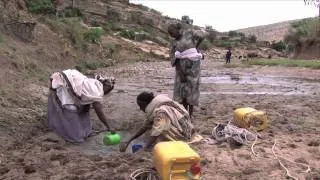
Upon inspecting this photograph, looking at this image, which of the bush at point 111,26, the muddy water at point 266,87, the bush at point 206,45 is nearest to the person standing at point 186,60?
the muddy water at point 266,87

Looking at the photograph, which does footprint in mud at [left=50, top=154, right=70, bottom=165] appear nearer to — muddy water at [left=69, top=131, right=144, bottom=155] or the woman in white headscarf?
muddy water at [left=69, top=131, right=144, bottom=155]

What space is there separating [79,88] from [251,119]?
8.19 feet

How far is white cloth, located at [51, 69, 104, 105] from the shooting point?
7773 mm

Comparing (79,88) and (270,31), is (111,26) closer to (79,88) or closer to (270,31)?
(79,88)

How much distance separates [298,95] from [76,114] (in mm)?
7169

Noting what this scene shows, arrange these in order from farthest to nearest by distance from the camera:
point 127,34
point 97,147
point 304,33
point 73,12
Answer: point 304,33 < point 127,34 < point 73,12 < point 97,147

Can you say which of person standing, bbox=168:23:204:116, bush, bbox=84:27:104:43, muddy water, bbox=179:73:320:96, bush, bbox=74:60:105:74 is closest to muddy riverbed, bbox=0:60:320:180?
person standing, bbox=168:23:204:116

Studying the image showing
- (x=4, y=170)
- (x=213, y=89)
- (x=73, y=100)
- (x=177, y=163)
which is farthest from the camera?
(x=213, y=89)

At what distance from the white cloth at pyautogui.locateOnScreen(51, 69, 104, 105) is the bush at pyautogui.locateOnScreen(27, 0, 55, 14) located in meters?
15.8

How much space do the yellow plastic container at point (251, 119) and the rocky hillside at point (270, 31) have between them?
72.3 meters

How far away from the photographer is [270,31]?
86.9 m

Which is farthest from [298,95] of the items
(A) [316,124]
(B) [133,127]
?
(B) [133,127]

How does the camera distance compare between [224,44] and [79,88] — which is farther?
[224,44]

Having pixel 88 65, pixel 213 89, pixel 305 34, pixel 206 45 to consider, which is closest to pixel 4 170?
pixel 213 89
